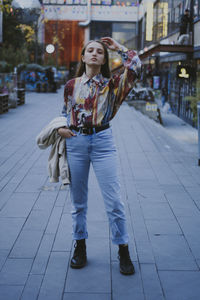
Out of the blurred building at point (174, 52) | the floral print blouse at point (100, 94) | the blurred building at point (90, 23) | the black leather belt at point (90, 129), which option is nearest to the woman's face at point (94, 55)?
the floral print blouse at point (100, 94)

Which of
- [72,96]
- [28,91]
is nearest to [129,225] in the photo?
[72,96]

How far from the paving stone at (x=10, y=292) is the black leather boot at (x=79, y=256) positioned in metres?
0.51

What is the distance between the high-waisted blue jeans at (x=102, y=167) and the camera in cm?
340

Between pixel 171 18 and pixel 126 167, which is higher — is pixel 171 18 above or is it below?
above

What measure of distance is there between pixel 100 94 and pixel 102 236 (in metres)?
1.59

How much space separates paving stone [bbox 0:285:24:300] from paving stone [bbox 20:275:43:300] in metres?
0.04

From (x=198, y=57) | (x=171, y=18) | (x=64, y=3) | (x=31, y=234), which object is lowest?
(x=31, y=234)

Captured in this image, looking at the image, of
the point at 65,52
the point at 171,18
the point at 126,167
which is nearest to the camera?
the point at 126,167

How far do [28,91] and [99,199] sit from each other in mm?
29869

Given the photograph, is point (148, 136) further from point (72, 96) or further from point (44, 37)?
point (44, 37)

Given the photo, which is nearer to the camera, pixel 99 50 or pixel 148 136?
pixel 99 50

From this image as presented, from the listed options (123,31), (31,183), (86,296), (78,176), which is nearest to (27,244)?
(78,176)

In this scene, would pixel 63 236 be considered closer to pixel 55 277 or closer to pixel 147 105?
pixel 55 277

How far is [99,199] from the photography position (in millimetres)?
5746
